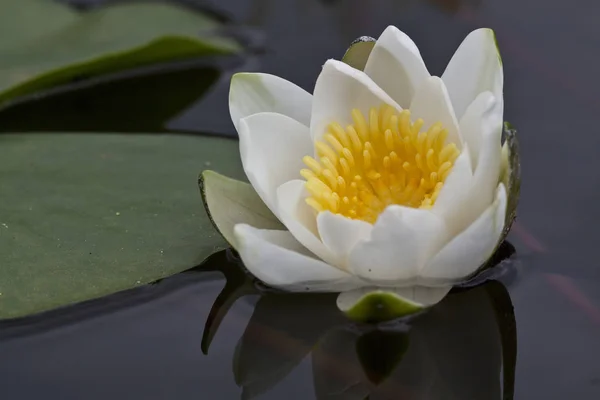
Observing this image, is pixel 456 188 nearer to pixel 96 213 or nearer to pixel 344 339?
pixel 344 339

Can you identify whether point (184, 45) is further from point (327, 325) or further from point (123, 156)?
point (327, 325)

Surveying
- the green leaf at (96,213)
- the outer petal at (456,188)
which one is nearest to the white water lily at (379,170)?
the outer petal at (456,188)

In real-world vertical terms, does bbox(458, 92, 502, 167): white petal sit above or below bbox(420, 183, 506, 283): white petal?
above

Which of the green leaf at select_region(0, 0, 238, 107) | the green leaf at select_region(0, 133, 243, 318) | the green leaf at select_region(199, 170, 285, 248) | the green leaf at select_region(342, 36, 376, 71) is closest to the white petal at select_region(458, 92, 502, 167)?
the green leaf at select_region(342, 36, 376, 71)

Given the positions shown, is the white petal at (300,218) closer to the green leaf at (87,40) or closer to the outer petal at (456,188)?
the outer petal at (456,188)

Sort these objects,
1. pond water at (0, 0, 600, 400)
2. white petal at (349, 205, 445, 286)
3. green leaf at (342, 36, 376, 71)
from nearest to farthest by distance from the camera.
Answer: white petal at (349, 205, 445, 286), pond water at (0, 0, 600, 400), green leaf at (342, 36, 376, 71)

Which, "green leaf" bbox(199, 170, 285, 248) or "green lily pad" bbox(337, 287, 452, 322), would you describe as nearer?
"green lily pad" bbox(337, 287, 452, 322)

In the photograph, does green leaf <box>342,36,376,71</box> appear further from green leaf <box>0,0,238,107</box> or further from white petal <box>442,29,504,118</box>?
green leaf <box>0,0,238,107</box>
